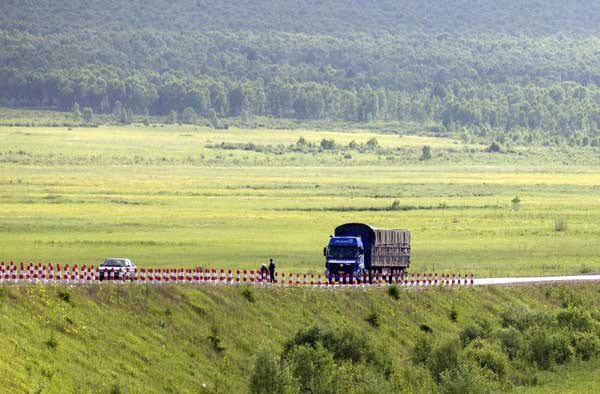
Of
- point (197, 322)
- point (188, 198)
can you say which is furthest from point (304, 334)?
point (188, 198)

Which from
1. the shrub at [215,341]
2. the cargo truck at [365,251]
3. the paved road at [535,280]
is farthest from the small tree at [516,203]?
the shrub at [215,341]

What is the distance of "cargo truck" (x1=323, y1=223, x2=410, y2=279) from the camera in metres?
63.7

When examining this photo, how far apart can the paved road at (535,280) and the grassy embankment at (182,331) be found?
256 inches

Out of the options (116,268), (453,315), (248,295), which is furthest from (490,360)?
(116,268)

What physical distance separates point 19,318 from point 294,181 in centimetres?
12096

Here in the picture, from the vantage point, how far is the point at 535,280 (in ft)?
234

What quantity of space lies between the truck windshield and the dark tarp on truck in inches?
155

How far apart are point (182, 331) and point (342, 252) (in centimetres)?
1586

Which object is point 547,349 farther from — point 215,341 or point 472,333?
point 215,341

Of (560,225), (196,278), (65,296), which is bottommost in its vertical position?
(560,225)

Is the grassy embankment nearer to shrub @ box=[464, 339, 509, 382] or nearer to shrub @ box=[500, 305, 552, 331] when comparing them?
shrub @ box=[464, 339, 509, 382]

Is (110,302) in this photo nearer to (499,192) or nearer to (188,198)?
(188,198)

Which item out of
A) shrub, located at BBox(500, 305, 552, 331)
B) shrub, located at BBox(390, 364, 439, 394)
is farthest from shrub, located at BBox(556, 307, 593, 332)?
shrub, located at BBox(390, 364, 439, 394)

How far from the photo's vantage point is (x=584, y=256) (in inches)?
3556
